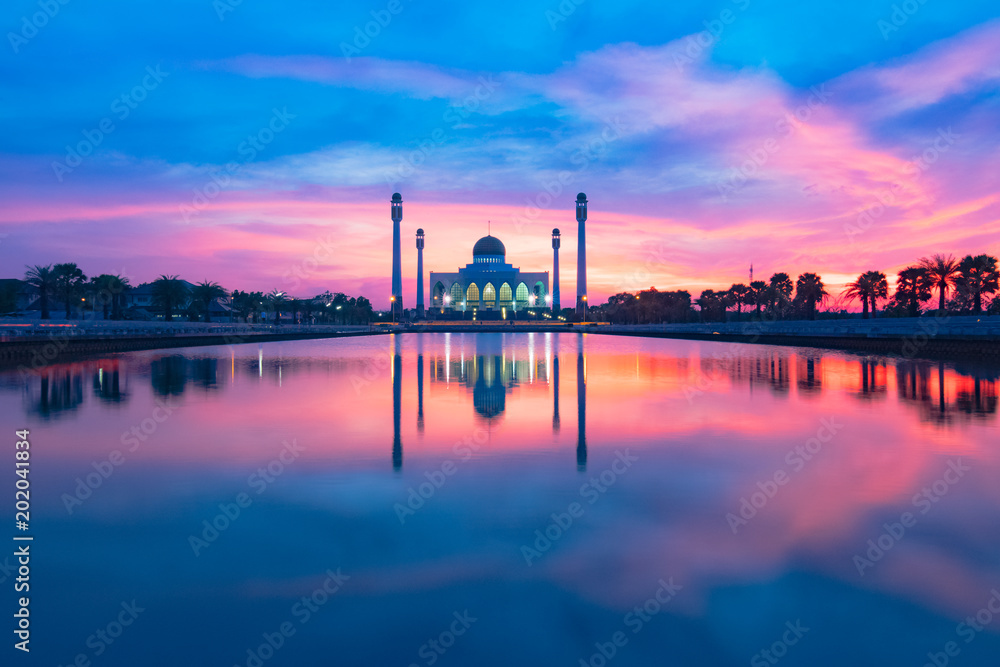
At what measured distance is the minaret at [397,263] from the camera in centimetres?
13950

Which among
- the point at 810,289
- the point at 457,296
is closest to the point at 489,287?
the point at 457,296

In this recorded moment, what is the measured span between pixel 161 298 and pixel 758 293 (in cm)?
6518

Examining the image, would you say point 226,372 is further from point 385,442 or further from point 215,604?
point 215,604

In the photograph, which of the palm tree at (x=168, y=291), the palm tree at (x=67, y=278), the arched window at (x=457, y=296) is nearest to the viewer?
the palm tree at (x=67, y=278)

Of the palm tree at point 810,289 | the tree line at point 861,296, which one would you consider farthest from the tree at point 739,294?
the palm tree at point 810,289

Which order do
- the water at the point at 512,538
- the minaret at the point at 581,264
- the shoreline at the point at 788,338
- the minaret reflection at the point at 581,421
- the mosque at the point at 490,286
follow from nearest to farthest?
the water at the point at 512,538 → the minaret reflection at the point at 581,421 → the shoreline at the point at 788,338 → the minaret at the point at 581,264 → the mosque at the point at 490,286

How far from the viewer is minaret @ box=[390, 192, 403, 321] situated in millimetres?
139500

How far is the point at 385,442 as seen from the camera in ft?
35.4

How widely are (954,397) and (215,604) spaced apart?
52.7 feet

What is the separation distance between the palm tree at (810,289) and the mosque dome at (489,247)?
107168 mm

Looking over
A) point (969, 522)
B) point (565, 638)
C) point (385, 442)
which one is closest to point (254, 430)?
point (385, 442)

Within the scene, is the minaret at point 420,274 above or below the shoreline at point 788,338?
above

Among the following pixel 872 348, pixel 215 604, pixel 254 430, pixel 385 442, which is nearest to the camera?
pixel 215 604

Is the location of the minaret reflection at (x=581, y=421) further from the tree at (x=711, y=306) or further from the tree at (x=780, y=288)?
the tree at (x=711, y=306)
